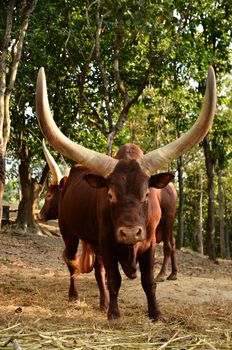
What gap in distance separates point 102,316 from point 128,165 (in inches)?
73.4

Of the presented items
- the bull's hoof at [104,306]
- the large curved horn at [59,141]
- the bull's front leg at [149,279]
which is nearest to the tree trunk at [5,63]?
the bull's hoof at [104,306]

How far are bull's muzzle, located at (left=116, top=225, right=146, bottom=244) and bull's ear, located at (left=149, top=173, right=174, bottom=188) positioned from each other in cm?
72


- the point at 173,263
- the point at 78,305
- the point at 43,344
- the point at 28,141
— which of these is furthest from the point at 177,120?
the point at 43,344

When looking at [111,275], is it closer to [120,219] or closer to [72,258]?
[120,219]

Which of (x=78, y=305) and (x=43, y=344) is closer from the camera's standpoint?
(x=43, y=344)

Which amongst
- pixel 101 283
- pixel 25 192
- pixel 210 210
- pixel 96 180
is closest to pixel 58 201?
pixel 101 283

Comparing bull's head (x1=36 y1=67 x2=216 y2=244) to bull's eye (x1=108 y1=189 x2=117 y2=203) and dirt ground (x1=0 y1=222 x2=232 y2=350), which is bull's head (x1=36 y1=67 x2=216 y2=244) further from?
dirt ground (x1=0 y1=222 x2=232 y2=350)

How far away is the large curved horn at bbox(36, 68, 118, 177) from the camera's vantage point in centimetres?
491

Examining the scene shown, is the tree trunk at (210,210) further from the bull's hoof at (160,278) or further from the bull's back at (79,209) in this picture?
the bull's back at (79,209)

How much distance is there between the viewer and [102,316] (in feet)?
19.5

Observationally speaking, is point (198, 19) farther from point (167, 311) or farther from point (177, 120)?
point (167, 311)

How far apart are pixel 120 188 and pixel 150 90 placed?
1345 centimetres

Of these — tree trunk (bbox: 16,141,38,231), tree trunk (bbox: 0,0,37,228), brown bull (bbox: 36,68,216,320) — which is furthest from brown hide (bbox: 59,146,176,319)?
tree trunk (bbox: 16,141,38,231)

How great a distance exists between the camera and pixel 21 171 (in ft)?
68.9
